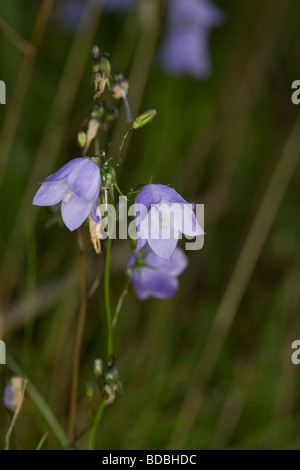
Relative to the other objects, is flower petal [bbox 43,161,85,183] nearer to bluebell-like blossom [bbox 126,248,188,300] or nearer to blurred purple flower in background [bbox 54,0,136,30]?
bluebell-like blossom [bbox 126,248,188,300]

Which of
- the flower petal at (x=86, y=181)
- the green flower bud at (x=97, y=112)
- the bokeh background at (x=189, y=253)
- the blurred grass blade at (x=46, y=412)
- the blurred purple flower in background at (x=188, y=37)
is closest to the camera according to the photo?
the flower petal at (x=86, y=181)

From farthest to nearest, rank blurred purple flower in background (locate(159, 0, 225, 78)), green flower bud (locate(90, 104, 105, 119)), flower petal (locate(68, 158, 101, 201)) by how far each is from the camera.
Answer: blurred purple flower in background (locate(159, 0, 225, 78)), green flower bud (locate(90, 104, 105, 119)), flower petal (locate(68, 158, 101, 201))

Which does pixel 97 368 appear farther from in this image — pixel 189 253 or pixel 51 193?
pixel 189 253

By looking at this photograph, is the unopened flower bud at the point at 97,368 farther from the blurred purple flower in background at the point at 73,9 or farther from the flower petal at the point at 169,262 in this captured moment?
the blurred purple flower in background at the point at 73,9

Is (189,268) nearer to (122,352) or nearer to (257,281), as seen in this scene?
(257,281)

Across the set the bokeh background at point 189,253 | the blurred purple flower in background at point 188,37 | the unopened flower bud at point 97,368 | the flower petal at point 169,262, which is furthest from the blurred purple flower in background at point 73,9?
the unopened flower bud at point 97,368

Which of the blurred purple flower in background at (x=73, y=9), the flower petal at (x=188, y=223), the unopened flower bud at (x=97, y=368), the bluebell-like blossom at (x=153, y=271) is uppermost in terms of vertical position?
the blurred purple flower in background at (x=73, y=9)

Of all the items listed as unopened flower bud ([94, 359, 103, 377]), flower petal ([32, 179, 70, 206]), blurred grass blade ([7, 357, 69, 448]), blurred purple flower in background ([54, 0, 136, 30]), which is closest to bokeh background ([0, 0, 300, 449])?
blurred purple flower in background ([54, 0, 136, 30])

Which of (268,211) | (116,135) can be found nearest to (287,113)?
(268,211)
